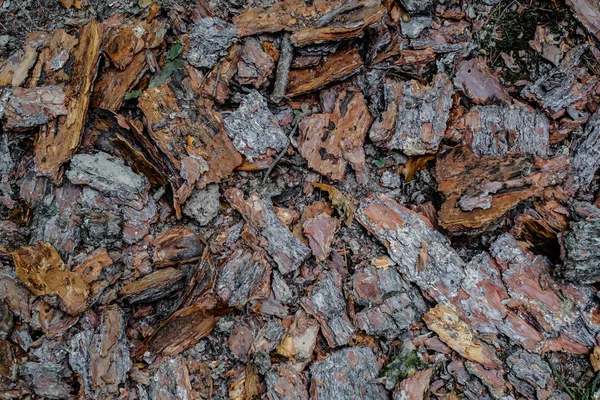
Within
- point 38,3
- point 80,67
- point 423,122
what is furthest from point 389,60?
point 38,3

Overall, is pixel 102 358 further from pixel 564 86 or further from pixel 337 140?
pixel 564 86

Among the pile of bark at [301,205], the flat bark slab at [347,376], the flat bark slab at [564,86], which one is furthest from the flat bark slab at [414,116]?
the flat bark slab at [347,376]

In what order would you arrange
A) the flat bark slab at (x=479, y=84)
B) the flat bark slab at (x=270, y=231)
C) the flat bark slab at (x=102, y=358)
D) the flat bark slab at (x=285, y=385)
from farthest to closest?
the flat bark slab at (x=479, y=84) → the flat bark slab at (x=270, y=231) → the flat bark slab at (x=285, y=385) → the flat bark slab at (x=102, y=358)

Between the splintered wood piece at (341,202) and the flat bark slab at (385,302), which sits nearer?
the flat bark slab at (385,302)

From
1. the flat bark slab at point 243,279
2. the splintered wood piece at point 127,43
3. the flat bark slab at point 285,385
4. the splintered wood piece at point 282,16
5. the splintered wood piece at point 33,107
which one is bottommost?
the flat bark slab at point 285,385

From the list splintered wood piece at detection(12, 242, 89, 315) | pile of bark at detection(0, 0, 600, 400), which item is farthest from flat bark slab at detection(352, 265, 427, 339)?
splintered wood piece at detection(12, 242, 89, 315)

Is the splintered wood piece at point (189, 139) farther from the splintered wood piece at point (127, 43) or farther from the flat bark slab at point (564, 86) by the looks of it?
the flat bark slab at point (564, 86)

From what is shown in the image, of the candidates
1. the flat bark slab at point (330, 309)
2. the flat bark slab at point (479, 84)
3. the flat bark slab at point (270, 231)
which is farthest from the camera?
the flat bark slab at point (479, 84)
